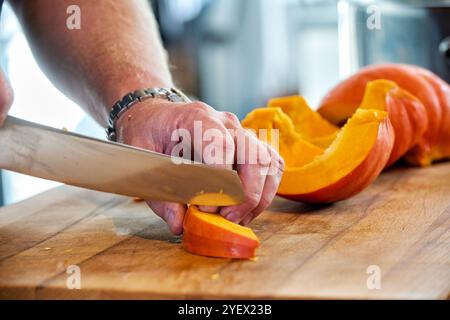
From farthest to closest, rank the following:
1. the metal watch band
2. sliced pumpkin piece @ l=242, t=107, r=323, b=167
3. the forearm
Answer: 1. sliced pumpkin piece @ l=242, t=107, r=323, b=167
2. the forearm
3. the metal watch band

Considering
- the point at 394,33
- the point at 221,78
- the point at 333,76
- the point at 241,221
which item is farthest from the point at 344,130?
the point at 333,76

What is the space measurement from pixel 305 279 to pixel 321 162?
1.52ft

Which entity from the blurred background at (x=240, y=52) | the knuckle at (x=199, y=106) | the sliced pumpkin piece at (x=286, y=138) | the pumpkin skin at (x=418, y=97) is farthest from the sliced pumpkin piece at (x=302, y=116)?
the blurred background at (x=240, y=52)

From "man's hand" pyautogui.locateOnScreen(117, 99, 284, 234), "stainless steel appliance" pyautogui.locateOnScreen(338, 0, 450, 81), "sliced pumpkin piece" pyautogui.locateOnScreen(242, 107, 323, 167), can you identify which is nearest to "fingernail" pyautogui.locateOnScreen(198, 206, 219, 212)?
"man's hand" pyautogui.locateOnScreen(117, 99, 284, 234)

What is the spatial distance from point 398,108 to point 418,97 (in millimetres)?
186

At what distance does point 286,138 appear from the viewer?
172 centimetres

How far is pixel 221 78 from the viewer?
223 inches

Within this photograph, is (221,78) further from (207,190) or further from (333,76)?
(207,190)

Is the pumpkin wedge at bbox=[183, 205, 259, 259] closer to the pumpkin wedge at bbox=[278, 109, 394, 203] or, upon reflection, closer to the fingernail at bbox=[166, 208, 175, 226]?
the fingernail at bbox=[166, 208, 175, 226]

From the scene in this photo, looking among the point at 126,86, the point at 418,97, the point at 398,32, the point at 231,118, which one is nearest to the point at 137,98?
the point at 126,86

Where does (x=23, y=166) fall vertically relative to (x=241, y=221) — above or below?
above

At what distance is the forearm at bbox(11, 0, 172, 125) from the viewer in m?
1.59

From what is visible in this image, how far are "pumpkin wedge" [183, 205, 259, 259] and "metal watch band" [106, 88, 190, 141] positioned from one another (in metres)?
0.27

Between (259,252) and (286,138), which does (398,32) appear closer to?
(286,138)
